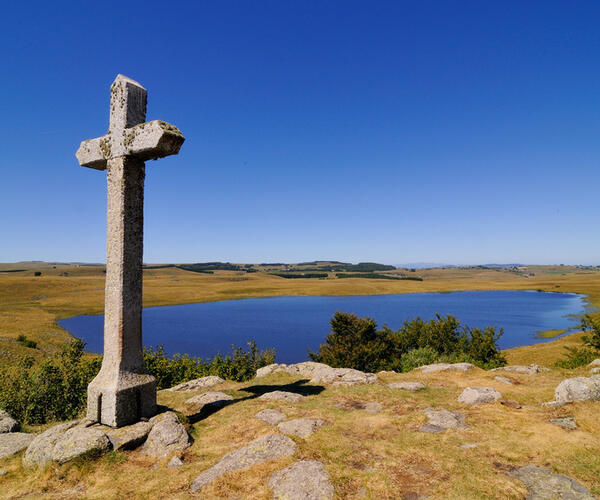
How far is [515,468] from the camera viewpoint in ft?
21.5

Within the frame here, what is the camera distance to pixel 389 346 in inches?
1609

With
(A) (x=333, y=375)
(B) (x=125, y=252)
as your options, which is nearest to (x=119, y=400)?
(B) (x=125, y=252)

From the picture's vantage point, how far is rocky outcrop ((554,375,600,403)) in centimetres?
976

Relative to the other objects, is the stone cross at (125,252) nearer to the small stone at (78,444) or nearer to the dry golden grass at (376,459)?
the small stone at (78,444)

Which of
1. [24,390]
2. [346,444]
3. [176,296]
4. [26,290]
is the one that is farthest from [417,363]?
[26,290]

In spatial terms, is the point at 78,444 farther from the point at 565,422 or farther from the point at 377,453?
the point at 565,422

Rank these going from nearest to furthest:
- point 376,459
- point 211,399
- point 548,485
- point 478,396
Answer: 1. point 548,485
2. point 376,459
3. point 478,396
4. point 211,399

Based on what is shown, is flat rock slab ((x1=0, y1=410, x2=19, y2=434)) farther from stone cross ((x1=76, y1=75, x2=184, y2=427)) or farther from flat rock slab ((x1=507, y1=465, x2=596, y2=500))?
flat rock slab ((x1=507, y1=465, x2=596, y2=500))

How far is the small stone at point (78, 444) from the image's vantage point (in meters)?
7.52

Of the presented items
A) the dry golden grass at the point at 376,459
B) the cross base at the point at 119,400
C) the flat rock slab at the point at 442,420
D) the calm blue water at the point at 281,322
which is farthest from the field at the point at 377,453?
the calm blue water at the point at 281,322

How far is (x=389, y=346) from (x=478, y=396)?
30.9m

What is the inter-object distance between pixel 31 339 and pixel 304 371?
5969 centimetres

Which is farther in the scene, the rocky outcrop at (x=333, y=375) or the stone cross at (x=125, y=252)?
the rocky outcrop at (x=333, y=375)

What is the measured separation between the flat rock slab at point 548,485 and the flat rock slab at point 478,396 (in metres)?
4.69
